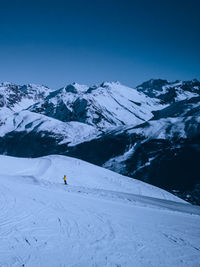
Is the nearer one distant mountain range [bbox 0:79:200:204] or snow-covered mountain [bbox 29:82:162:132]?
distant mountain range [bbox 0:79:200:204]

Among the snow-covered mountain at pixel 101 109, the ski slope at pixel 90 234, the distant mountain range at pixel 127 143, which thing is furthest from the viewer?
the snow-covered mountain at pixel 101 109

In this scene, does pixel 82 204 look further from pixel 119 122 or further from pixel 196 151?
pixel 119 122

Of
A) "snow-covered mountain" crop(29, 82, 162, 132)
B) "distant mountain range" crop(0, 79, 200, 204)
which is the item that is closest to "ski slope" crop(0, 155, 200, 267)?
"distant mountain range" crop(0, 79, 200, 204)

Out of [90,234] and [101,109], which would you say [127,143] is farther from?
[101,109]

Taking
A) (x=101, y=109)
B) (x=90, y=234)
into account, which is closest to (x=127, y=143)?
(x=90, y=234)

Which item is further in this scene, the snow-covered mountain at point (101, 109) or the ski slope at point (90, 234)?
the snow-covered mountain at point (101, 109)

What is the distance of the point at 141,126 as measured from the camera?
→ 225 ft

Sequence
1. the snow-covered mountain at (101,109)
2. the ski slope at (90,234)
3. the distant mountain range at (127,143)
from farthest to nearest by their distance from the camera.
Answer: the snow-covered mountain at (101,109), the distant mountain range at (127,143), the ski slope at (90,234)

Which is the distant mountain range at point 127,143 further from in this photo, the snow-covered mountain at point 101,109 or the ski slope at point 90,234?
the ski slope at point 90,234

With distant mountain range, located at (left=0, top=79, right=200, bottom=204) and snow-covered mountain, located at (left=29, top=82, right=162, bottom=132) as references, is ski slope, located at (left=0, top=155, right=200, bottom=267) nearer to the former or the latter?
distant mountain range, located at (left=0, top=79, right=200, bottom=204)

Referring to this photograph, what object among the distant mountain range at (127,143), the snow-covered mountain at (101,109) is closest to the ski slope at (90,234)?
the distant mountain range at (127,143)

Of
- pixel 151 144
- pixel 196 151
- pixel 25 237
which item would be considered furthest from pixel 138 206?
pixel 151 144

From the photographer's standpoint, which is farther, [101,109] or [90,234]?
[101,109]

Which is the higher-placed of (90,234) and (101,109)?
(101,109)
